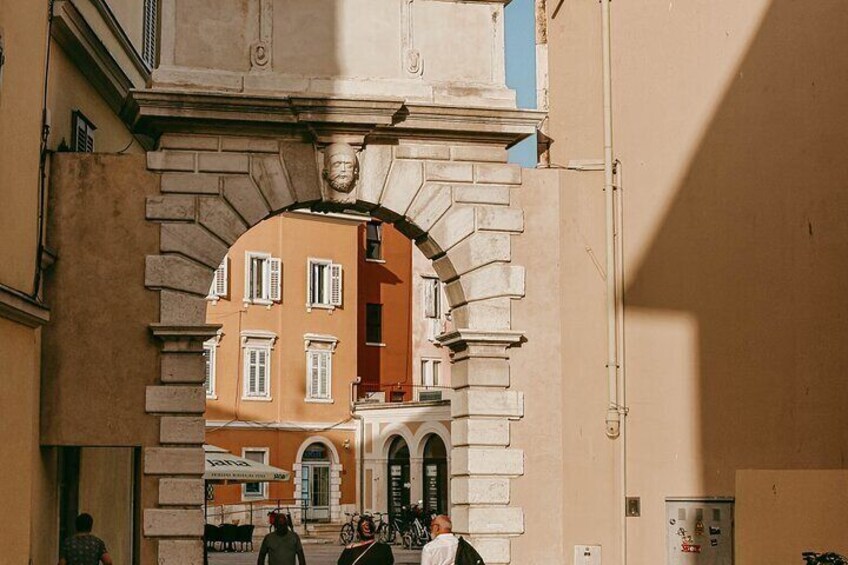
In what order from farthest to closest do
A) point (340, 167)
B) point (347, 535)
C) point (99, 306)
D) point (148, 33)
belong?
point (347, 535) → point (148, 33) → point (340, 167) → point (99, 306)

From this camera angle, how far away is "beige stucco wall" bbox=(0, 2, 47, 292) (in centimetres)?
1263

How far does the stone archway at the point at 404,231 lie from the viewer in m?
14.3

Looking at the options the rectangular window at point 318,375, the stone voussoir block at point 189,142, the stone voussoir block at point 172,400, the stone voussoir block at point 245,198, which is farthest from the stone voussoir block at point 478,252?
the rectangular window at point 318,375

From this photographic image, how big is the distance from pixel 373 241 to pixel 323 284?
338 centimetres

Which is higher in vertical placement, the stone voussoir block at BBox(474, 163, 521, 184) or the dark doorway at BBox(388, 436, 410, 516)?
the stone voussoir block at BBox(474, 163, 521, 184)

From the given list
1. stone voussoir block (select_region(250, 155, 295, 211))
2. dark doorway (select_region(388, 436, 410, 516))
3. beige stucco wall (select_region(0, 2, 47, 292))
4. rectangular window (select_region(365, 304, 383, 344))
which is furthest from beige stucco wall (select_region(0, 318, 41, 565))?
rectangular window (select_region(365, 304, 383, 344))

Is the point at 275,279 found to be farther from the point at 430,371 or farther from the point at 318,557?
the point at 318,557

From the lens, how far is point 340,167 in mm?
15008

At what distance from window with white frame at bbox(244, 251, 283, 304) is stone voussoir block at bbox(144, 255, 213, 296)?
94.0 ft

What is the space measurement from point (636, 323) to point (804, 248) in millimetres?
1728

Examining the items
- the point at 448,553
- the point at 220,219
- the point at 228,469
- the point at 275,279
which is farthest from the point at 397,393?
the point at 448,553

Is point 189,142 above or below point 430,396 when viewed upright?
above

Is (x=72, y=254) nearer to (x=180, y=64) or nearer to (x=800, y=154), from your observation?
Answer: (x=180, y=64)

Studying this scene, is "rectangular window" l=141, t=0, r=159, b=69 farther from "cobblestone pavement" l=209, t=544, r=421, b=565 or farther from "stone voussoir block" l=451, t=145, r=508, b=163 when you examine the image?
"cobblestone pavement" l=209, t=544, r=421, b=565
